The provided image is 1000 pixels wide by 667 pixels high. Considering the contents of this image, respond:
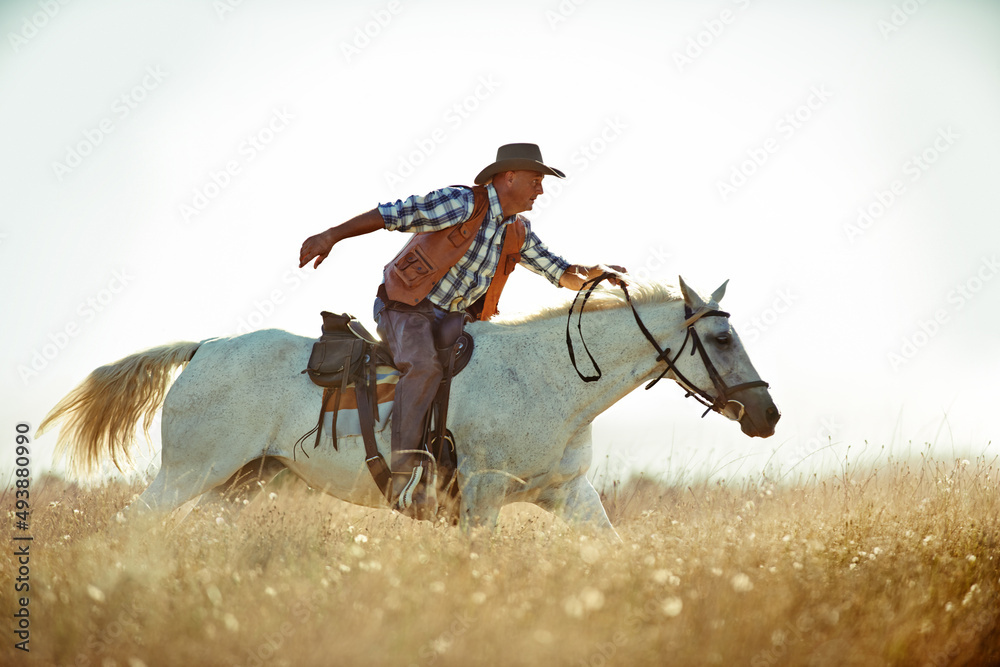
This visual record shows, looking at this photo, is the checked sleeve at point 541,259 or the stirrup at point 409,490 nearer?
the stirrup at point 409,490

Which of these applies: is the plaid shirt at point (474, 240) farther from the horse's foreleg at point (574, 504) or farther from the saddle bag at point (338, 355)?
the horse's foreleg at point (574, 504)

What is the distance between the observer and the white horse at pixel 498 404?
5223 millimetres

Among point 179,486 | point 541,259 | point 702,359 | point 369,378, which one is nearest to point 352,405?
point 369,378

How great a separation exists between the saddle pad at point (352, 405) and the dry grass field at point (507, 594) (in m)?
0.71

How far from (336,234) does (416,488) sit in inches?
72.7

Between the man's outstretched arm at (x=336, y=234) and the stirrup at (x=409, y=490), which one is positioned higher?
the man's outstretched arm at (x=336, y=234)

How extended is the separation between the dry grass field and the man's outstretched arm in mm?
1783

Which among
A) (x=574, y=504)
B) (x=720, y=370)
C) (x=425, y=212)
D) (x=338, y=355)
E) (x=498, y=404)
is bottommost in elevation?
(x=338, y=355)

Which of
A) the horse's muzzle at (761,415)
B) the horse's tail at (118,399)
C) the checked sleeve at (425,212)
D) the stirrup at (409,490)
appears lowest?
the horse's tail at (118,399)

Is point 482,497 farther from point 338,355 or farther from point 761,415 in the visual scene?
point 761,415

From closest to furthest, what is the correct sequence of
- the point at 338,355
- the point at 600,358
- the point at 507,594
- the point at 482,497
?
the point at 507,594, the point at 482,497, the point at 600,358, the point at 338,355

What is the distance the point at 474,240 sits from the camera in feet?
18.3

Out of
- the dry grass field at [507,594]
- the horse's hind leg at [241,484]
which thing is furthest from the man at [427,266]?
the horse's hind leg at [241,484]

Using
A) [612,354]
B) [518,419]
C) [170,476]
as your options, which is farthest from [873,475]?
[170,476]
